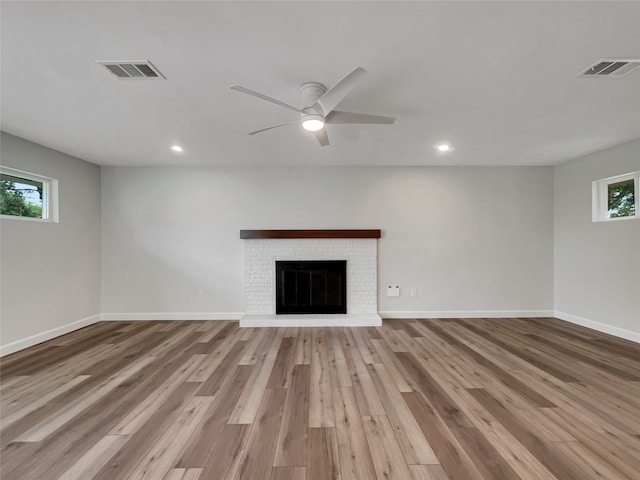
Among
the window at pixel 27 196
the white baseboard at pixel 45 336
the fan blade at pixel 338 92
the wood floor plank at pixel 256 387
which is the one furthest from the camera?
the window at pixel 27 196

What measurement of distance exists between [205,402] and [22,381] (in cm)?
179

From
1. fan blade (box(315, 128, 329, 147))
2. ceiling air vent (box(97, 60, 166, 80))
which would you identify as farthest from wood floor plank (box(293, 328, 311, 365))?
ceiling air vent (box(97, 60, 166, 80))

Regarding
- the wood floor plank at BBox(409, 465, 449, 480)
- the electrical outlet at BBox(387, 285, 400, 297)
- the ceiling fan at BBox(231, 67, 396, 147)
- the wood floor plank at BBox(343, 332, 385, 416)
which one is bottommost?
the wood floor plank at BBox(343, 332, 385, 416)

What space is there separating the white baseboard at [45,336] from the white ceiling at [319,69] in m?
2.35

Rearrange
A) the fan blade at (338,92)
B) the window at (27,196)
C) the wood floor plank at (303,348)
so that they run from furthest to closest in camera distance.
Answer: the window at (27,196) → the wood floor plank at (303,348) → the fan blade at (338,92)

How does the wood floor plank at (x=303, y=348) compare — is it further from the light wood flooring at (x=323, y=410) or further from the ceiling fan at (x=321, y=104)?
the ceiling fan at (x=321, y=104)

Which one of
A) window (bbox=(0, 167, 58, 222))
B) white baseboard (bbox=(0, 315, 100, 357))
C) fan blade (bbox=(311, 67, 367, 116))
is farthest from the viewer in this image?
window (bbox=(0, 167, 58, 222))

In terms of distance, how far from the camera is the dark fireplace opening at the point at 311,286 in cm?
434

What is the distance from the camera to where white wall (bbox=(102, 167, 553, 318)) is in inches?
172

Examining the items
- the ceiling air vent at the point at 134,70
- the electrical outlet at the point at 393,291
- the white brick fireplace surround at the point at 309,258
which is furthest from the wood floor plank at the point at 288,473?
the electrical outlet at the point at 393,291

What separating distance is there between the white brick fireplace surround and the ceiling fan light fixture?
2301 mm

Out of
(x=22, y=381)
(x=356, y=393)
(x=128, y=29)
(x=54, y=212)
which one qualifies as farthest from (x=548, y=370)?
(x=54, y=212)

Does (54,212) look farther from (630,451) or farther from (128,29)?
(630,451)

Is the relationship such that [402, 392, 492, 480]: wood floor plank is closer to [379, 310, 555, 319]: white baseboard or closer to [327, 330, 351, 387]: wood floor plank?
[327, 330, 351, 387]: wood floor plank
